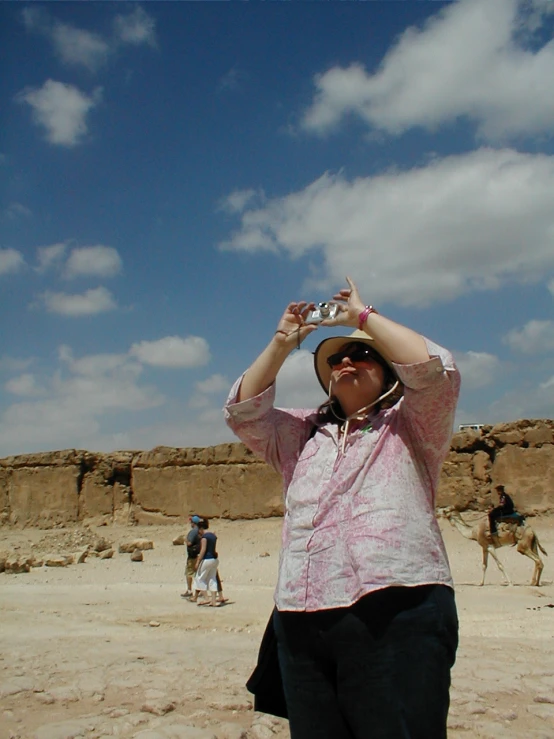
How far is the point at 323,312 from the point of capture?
237cm

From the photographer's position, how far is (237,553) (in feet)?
54.2

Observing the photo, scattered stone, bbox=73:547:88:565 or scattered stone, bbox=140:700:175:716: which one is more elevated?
scattered stone, bbox=73:547:88:565

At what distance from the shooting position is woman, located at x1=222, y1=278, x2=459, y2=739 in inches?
74.7

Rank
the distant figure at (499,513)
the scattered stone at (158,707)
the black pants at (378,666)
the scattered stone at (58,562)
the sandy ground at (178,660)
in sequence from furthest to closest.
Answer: the scattered stone at (58,562)
the distant figure at (499,513)
the scattered stone at (158,707)
the sandy ground at (178,660)
the black pants at (378,666)

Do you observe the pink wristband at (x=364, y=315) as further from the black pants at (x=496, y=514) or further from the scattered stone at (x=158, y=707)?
the black pants at (x=496, y=514)

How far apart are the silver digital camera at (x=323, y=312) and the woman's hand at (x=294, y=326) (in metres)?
0.02

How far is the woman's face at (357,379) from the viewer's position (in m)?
2.33

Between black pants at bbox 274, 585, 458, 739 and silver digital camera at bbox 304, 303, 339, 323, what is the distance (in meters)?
0.92

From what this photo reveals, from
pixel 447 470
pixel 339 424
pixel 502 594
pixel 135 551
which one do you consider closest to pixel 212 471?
pixel 135 551

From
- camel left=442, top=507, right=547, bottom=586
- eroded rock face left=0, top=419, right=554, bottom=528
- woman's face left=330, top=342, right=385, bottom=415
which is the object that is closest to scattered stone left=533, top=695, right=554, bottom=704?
woman's face left=330, top=342, right=385, bottom=415

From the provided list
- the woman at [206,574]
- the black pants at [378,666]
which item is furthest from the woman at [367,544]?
the woman at [206,574]

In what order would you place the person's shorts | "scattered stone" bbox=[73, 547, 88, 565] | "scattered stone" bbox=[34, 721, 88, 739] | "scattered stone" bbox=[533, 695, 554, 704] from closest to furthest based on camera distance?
"scattered stone" bbox=[34, 721, 88, 739] < "scattered stone" bbox=[533, 695, 554, 704] < the person's shorts < "scattered stone" bbox=[73, 547, 88, 565]

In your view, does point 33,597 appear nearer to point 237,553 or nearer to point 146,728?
point 237,553

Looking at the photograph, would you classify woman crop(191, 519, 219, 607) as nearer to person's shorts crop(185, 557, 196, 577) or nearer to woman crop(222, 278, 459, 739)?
person's shorts crop(185, 557, 196, 577)
